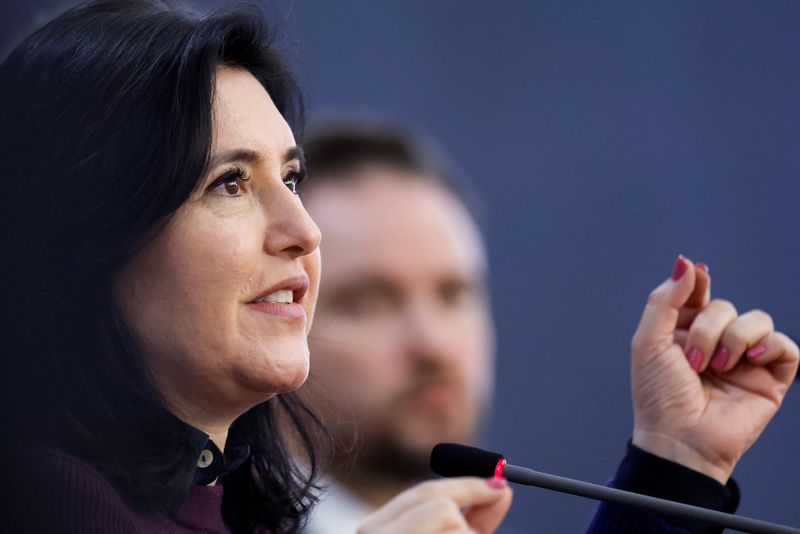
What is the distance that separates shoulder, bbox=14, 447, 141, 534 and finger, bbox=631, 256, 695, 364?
3.00 feet

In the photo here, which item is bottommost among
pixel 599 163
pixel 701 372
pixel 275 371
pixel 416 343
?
pixel 416 343

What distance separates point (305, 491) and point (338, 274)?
1.07 metres

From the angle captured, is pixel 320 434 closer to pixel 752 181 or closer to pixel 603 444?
pixel 603 444

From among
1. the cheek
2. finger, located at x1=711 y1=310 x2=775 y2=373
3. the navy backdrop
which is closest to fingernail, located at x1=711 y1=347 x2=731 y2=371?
finger, located at x1=711 y1=310 x2=775 y2=373

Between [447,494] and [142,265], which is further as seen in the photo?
[142,265]

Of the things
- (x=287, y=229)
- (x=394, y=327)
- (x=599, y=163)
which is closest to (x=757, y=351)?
(x=287, y=229)

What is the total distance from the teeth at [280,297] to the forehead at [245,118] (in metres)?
0.18

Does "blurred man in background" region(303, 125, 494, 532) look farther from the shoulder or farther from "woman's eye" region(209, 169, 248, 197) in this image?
the shoulder

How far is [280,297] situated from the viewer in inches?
54.9

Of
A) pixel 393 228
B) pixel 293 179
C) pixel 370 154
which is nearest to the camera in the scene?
pixel 293 179

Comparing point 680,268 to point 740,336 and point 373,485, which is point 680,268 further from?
point 373,485

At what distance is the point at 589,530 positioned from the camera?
1.67 meters

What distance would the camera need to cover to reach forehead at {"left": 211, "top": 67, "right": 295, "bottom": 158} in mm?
1383

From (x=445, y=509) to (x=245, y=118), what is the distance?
642 millimetres
